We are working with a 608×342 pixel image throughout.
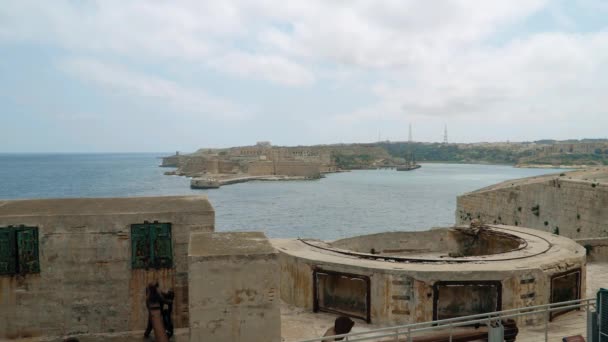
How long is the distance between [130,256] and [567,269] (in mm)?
9519

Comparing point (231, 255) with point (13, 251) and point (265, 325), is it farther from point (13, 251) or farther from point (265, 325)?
point (13, 251)

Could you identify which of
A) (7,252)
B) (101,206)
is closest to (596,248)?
(101,206)

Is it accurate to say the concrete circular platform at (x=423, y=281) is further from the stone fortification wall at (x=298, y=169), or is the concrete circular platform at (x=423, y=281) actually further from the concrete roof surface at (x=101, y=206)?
the stone fortification wall at (x=298, y=169)

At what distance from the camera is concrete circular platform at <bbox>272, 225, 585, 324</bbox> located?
10227 millimetres

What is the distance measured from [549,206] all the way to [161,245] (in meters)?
25.0

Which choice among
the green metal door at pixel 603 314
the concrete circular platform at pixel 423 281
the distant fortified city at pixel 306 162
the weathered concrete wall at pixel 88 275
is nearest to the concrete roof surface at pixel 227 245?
the weathered concrete wall at pixel 88 275

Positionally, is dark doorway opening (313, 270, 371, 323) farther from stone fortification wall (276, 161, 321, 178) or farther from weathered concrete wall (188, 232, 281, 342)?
stone fortification wall (276, 161, 321, 178)

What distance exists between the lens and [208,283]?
7.28 m

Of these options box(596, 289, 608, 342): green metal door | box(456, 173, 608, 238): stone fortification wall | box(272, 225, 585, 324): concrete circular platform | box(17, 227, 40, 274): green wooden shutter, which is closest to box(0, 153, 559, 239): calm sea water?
box(456, 173, 608, 238): stone fortification wall

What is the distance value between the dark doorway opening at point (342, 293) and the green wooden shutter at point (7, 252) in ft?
19.8

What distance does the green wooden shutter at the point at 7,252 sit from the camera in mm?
7969

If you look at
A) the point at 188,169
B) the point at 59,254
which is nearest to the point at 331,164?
the point at 188,169

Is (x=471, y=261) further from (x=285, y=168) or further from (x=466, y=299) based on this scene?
(x=285, y=168)

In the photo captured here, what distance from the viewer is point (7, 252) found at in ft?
26.3
